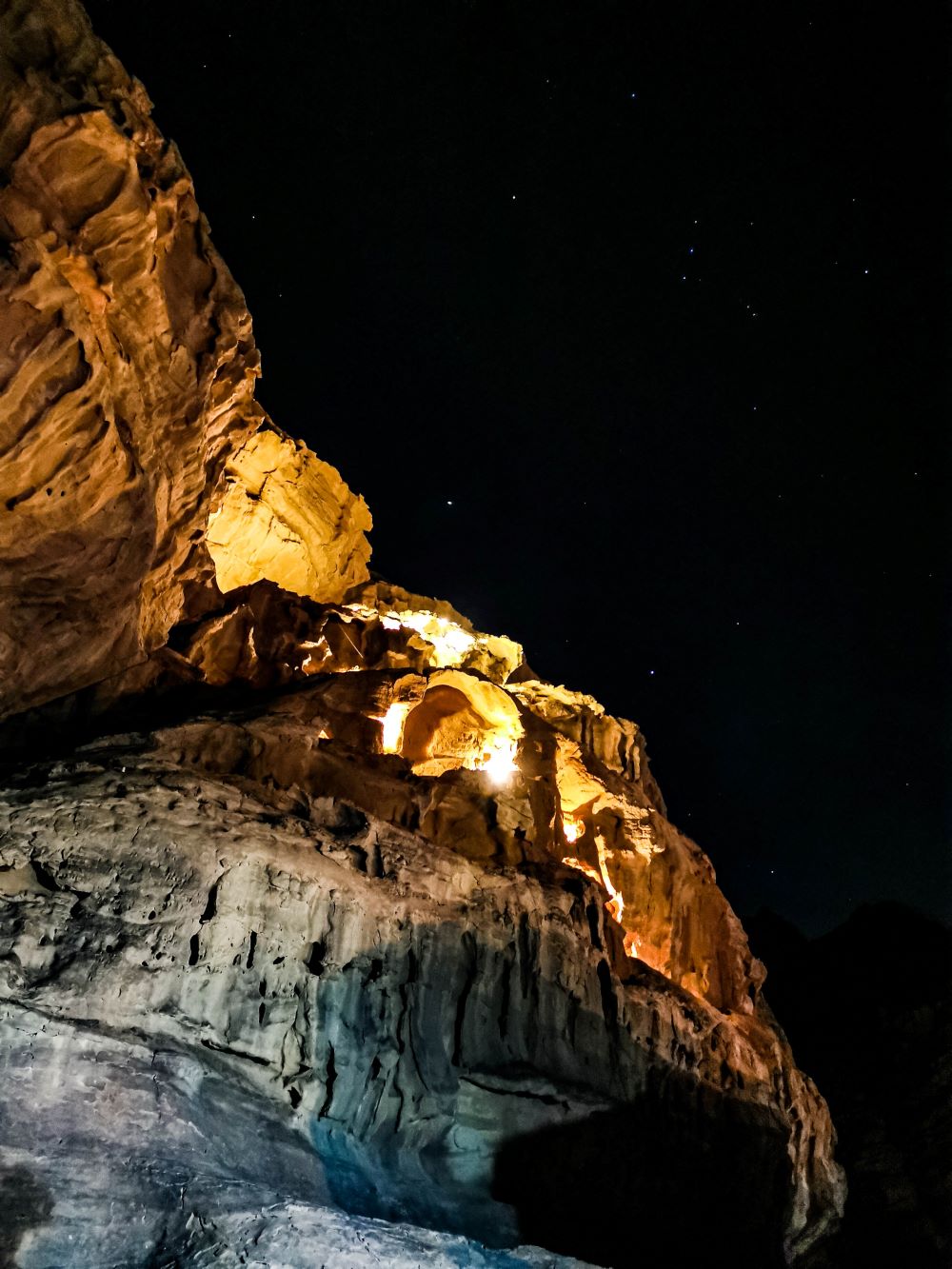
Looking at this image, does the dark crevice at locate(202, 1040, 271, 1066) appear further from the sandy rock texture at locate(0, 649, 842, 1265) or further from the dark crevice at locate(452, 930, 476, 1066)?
the dark crevice at locate(452, 930, 476, 1066)

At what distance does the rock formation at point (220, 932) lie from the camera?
27.9ft

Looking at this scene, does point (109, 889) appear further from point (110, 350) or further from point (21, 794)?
point (110, 350)

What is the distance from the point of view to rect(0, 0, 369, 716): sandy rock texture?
10969 mm

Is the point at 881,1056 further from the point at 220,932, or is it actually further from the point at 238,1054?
the point at 220,932

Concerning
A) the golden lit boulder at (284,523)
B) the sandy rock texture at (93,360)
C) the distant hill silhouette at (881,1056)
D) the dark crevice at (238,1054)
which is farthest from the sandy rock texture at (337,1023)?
the golden lit boulder at (284,523)

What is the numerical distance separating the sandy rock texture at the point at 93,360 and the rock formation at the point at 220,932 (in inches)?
2.2

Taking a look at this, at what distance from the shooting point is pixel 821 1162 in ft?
60.3

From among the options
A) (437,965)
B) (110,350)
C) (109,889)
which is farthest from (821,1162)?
(110,350)

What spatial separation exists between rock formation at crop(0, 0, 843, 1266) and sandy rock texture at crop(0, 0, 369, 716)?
0.06 meters

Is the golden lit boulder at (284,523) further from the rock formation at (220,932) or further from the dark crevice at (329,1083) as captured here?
the dark crevice at (329,1083)

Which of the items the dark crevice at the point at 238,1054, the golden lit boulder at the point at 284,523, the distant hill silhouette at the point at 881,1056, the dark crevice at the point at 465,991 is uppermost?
the golden lit boulder at the point at 284,523

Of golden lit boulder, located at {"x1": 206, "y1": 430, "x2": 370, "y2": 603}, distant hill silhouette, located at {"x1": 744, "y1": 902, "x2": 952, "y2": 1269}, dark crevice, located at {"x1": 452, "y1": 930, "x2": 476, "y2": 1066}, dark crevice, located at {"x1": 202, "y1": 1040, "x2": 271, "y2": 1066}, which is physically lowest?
dark crevice, located at {"x1": 202, "y1": 1040, "x2": 271, "y2": 1066}

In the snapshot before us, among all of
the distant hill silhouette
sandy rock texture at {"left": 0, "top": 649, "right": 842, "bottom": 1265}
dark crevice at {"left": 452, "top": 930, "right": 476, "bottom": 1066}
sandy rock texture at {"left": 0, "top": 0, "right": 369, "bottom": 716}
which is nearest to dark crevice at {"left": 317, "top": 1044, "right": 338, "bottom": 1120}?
sandy rock texture at {"left": 0, "top": 649, "right": 842, "bottom": 1265}

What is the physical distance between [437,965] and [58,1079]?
20.0 ft
